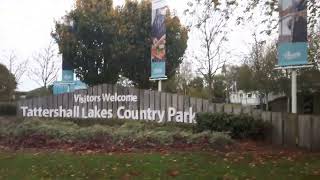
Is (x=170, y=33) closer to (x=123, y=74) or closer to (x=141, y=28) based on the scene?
(x=141, y=28)

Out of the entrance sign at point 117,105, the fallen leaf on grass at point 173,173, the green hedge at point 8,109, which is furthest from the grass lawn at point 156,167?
the green hedge at point 8,109

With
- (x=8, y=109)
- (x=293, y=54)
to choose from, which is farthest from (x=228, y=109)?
(x=8, y=109)

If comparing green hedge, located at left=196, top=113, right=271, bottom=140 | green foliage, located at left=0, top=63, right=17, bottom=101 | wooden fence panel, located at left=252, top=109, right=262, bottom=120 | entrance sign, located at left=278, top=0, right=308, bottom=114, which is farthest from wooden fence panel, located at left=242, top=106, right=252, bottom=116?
green foliage, located at left=0, top=63, right=17, bottom=101

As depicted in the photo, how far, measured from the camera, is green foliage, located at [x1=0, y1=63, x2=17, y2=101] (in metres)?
54.8

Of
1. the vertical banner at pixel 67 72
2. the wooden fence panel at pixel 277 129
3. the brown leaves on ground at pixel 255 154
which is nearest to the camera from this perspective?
the brown leaves on ground at pixel 255 154

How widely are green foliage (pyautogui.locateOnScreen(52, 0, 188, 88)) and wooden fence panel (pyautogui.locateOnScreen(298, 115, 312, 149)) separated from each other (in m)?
26.0

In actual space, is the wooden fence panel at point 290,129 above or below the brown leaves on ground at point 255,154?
above

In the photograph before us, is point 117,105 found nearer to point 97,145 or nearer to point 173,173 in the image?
point 97,145

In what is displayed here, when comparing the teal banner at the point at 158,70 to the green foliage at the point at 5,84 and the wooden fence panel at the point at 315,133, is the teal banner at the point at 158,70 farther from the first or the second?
the green foliage at the point at 5,84

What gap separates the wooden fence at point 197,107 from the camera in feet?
53.1

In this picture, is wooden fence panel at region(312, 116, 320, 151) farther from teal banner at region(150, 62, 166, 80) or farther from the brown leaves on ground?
teal banner at region(150, 62, 166, 80)

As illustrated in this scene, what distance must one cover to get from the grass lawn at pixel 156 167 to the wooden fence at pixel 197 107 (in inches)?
123

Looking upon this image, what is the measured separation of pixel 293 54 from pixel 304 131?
268cm

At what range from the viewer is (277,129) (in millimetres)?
17438
